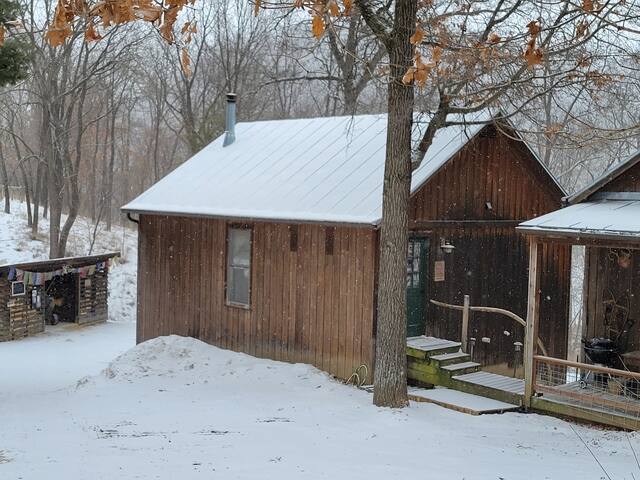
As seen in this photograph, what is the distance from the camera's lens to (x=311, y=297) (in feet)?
42.4

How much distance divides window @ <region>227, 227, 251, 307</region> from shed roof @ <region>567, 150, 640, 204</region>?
5.88 m

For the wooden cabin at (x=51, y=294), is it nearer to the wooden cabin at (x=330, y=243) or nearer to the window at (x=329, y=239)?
the wooden cabin at (x=330, y=243)

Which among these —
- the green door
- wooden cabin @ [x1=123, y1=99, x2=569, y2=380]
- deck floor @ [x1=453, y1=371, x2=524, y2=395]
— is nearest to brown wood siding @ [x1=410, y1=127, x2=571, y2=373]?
wooden cabin @ [x1=123, y1=99, x2=569, y2=380]

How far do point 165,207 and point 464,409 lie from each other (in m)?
7.68

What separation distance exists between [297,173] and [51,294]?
38.5 feet

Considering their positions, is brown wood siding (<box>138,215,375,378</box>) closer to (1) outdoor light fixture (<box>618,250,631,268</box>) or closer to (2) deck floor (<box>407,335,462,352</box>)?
(2) deck floor (<box>407,335,462,352</box>)

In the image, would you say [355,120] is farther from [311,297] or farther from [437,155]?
[311,297]

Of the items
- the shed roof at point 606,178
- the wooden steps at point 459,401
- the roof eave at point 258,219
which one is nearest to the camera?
the wooden steps at point 459,401

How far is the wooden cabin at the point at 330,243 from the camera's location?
12.4m

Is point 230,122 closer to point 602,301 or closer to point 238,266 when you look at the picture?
point 238,266

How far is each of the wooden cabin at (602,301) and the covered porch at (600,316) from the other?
0.04 ft

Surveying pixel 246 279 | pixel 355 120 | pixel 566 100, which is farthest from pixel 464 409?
pixel 566 100

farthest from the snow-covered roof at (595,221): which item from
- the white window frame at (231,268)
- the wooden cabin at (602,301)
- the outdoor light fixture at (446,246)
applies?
the white window frame at (231,268)

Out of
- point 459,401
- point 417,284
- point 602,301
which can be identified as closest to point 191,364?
point 417,284
